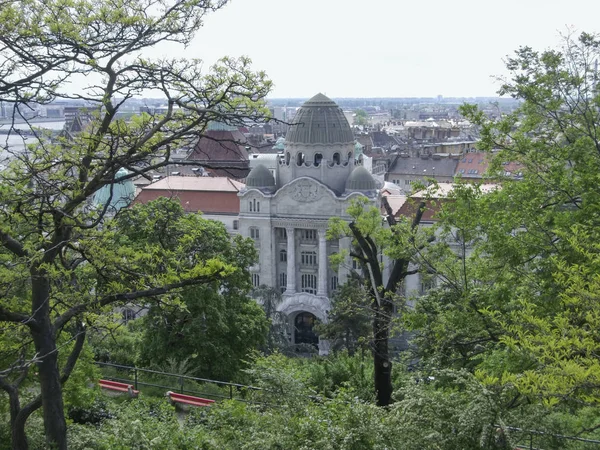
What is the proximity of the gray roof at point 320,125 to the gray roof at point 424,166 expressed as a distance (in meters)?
56.8

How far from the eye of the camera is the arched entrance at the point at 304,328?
6506cm

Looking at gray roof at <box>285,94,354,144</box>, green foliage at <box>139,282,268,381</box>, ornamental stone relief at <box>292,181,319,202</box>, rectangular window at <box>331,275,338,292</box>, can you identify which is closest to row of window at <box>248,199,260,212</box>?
ornamental stone relief at <box>292,181,319,202</box>

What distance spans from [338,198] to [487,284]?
4613cm

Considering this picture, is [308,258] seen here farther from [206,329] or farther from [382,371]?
[382,371]

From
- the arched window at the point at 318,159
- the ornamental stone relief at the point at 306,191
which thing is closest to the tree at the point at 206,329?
the ornamental stone relief at the point at 306,191

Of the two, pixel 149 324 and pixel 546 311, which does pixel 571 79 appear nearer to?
pixel 546 311

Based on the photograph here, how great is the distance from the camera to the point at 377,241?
21688mm

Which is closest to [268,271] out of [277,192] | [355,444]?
[277,192]

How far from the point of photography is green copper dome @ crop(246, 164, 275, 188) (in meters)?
67.7

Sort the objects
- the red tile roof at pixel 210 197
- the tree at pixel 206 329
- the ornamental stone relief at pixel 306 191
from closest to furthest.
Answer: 1. the tree at pixel 206 329
2. the ornamental stone relief at pixel 306 191
3. the red tile roof at pixel 210 197

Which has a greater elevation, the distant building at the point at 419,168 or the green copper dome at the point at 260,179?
the green copper dome at the point at 260,179

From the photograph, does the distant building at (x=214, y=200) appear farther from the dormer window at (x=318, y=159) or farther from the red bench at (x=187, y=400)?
the red bench at (x=187, y=400)

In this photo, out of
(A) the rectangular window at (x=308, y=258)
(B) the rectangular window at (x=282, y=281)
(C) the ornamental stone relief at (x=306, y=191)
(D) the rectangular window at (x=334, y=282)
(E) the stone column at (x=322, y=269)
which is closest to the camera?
(E) the stone column at (x=322, y=269)

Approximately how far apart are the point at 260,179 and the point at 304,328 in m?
14.7
